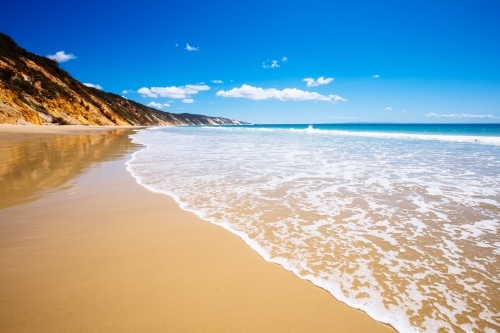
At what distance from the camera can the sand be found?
2.03 metres

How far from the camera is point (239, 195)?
5.60 m

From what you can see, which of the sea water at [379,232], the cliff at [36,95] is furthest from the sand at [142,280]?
the cliff at [36,95]

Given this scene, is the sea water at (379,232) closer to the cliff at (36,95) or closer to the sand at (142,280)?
the sand at (142,280)

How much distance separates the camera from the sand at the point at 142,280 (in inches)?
79.7

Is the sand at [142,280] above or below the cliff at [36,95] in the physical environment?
below

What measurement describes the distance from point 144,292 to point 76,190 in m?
4.45

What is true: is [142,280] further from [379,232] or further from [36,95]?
[36,95]

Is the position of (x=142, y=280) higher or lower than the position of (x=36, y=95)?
lower

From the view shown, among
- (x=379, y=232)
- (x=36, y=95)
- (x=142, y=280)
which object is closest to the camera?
(x=142, y=280)

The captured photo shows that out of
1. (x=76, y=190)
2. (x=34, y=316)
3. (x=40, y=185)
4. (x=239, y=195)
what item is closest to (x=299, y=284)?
(x=34, y=316)

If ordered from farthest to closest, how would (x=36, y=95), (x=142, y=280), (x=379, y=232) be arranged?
1. (x=36, y=95)
2. (x=379, y=232)
3. (x=142, y=280)

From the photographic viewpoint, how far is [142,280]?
8.27 feet

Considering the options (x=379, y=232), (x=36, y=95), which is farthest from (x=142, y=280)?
(x=36, y=95)

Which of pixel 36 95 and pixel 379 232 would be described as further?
pixel 36 95
